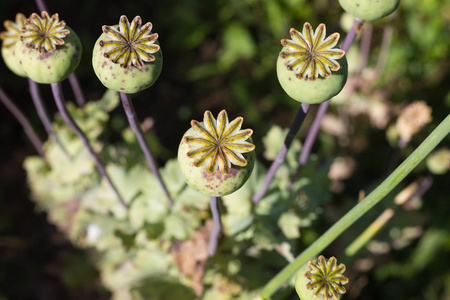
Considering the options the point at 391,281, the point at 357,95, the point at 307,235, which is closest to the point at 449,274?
the point at 391,281

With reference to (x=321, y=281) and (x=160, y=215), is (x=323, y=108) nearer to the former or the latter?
(x=321, y=281)

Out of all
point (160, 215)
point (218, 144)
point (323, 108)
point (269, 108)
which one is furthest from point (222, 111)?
point (269, 108)

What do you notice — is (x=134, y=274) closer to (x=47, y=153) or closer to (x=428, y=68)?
(x=47, y=153)

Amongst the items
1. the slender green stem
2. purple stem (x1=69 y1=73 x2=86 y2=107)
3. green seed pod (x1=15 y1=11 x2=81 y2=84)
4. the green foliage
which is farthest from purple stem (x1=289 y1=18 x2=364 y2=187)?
purple stem (x1=69 y1=73 x2=86 y2=107)

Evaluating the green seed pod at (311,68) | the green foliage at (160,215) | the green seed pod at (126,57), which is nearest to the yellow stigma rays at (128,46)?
the green seed pod at (126,57)

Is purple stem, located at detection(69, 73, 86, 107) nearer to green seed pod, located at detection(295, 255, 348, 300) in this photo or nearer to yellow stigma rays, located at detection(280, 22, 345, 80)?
yellow stigma rays, located at detection(280, 22, 345, 80)

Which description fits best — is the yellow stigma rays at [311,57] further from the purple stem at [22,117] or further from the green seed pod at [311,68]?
the purple stem at [22,117]
